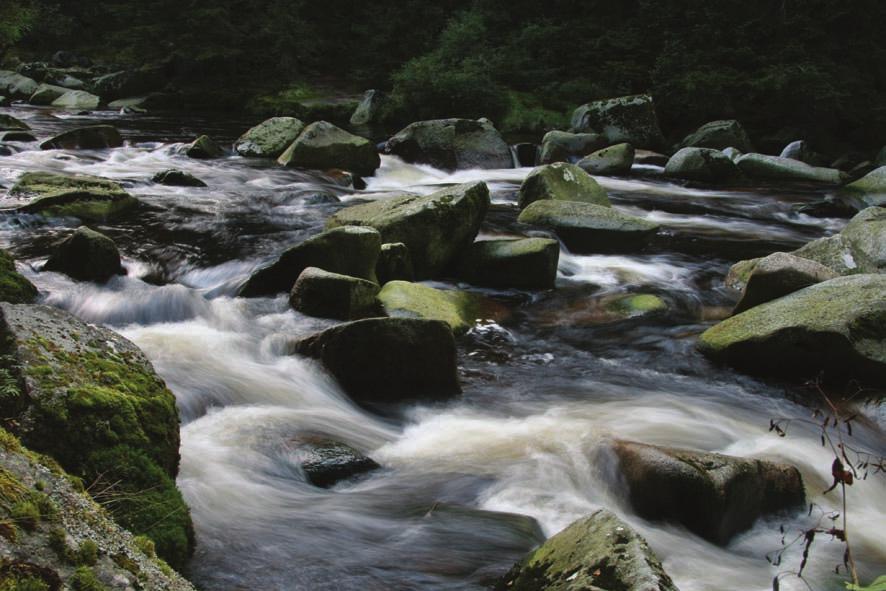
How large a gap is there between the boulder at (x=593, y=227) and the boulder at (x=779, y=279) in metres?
2.82

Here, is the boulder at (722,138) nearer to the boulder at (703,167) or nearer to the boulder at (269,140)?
the boulder at (703,167)

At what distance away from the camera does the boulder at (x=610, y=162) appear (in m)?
16.5

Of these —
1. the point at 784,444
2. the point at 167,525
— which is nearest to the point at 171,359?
the point at 167,525

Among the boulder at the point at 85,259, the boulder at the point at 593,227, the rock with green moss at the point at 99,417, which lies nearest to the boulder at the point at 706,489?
the rock with green moss at the point at 99,417

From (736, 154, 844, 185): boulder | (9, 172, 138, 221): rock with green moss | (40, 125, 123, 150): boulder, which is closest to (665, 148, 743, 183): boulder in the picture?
(736, 154, 844, 185): boulder

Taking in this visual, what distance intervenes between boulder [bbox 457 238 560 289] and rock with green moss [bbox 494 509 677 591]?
212 inches

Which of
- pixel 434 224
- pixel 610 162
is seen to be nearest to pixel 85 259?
pixel 434 224

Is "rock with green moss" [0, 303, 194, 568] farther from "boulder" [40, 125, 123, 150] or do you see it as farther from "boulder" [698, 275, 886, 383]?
"boulder" [40, 125, 123, 150]

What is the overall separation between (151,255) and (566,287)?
4798 mm

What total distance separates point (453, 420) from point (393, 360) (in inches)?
24.1

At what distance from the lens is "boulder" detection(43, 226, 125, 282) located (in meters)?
7.47

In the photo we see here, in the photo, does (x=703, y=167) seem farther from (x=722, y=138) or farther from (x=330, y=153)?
(x=330, y=153)

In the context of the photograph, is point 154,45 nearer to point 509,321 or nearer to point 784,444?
point 509,321

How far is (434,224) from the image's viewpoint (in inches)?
328
